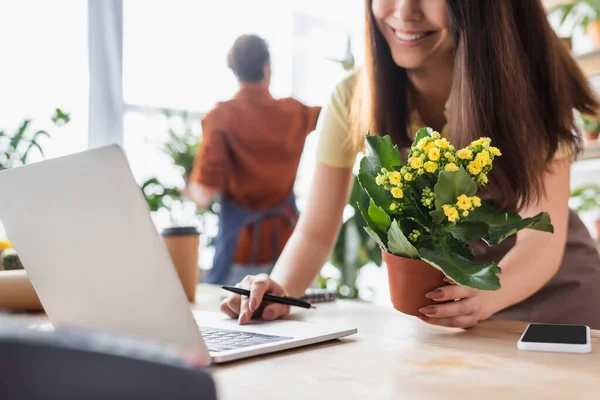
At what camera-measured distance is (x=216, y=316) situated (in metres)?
0.98

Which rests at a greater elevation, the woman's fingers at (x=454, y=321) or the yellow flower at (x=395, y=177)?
the yellow flower at (x=395, y=177)

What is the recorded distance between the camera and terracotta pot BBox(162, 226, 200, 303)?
1.26 metres

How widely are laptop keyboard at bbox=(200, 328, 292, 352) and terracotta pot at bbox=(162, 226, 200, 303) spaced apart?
0.46 m

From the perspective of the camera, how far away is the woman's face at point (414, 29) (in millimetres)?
1088

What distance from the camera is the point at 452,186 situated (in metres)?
0.68

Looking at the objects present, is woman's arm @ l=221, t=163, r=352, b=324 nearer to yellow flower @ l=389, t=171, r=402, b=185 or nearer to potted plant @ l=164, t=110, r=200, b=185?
yellow flower @ l=389, t=171, r=402, b=185

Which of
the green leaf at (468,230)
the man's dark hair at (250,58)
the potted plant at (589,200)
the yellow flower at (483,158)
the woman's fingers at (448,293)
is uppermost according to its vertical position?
the man's dark hair at (250,58)

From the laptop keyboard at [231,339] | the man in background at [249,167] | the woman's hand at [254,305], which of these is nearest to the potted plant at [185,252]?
the woman's hand at [254,305]

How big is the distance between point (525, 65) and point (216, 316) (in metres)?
0.71

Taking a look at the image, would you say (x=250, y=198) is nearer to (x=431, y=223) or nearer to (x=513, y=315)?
(x=513, y=315)

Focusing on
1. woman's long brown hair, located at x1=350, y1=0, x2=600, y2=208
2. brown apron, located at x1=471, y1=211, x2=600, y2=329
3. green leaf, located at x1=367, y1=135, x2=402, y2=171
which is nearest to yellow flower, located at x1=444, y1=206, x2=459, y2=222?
green leaf, located at x1=367, y1=135, x2=402, y2=171

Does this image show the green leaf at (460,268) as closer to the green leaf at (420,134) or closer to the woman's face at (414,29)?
the green leaf at (420,134)

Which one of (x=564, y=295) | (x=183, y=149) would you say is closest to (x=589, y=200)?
(x=564, y=295)

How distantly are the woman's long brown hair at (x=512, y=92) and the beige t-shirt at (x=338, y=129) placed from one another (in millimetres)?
190
